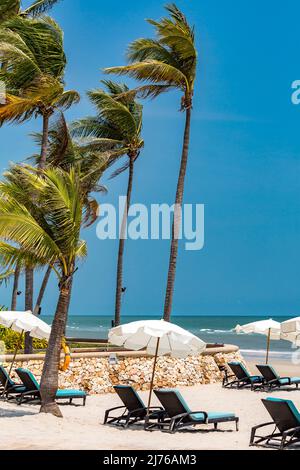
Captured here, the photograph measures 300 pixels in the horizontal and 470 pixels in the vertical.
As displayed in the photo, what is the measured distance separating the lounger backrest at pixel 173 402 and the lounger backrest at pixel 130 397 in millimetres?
762

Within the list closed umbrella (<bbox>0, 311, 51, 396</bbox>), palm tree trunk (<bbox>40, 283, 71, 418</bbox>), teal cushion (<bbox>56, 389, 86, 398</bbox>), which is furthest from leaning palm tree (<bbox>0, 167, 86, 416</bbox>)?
closed umbrella (<bbox>0, 311, 51, 396</bbox>)

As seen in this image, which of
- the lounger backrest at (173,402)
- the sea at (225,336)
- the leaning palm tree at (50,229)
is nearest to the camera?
the lounger backrest at (173,402)

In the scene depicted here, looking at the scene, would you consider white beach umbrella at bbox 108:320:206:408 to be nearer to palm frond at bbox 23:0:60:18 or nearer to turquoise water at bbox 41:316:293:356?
palm frond at bbox 23:0:60:18

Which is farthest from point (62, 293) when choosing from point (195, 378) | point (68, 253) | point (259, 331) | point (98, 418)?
point (259, 331)

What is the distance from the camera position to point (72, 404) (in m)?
16.8

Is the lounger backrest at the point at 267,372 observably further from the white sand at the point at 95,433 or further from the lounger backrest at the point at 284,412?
the lounger backrest at the point at 284,412

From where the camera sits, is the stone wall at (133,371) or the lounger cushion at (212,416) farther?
the stone wall at (133,371)

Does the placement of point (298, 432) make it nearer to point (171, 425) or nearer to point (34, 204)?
point (171, 425)

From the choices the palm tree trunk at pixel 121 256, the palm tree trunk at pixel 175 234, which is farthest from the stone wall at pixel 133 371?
the palm tree trunk at pixel 121 256

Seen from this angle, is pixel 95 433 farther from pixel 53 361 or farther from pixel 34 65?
pixel 34 65

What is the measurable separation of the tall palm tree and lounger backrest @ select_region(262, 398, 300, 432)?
15612 millimetres

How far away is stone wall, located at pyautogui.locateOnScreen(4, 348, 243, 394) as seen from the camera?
747 inches

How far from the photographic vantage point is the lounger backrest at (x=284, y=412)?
1151 centimetres

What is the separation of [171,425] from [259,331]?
1073 centimetres
